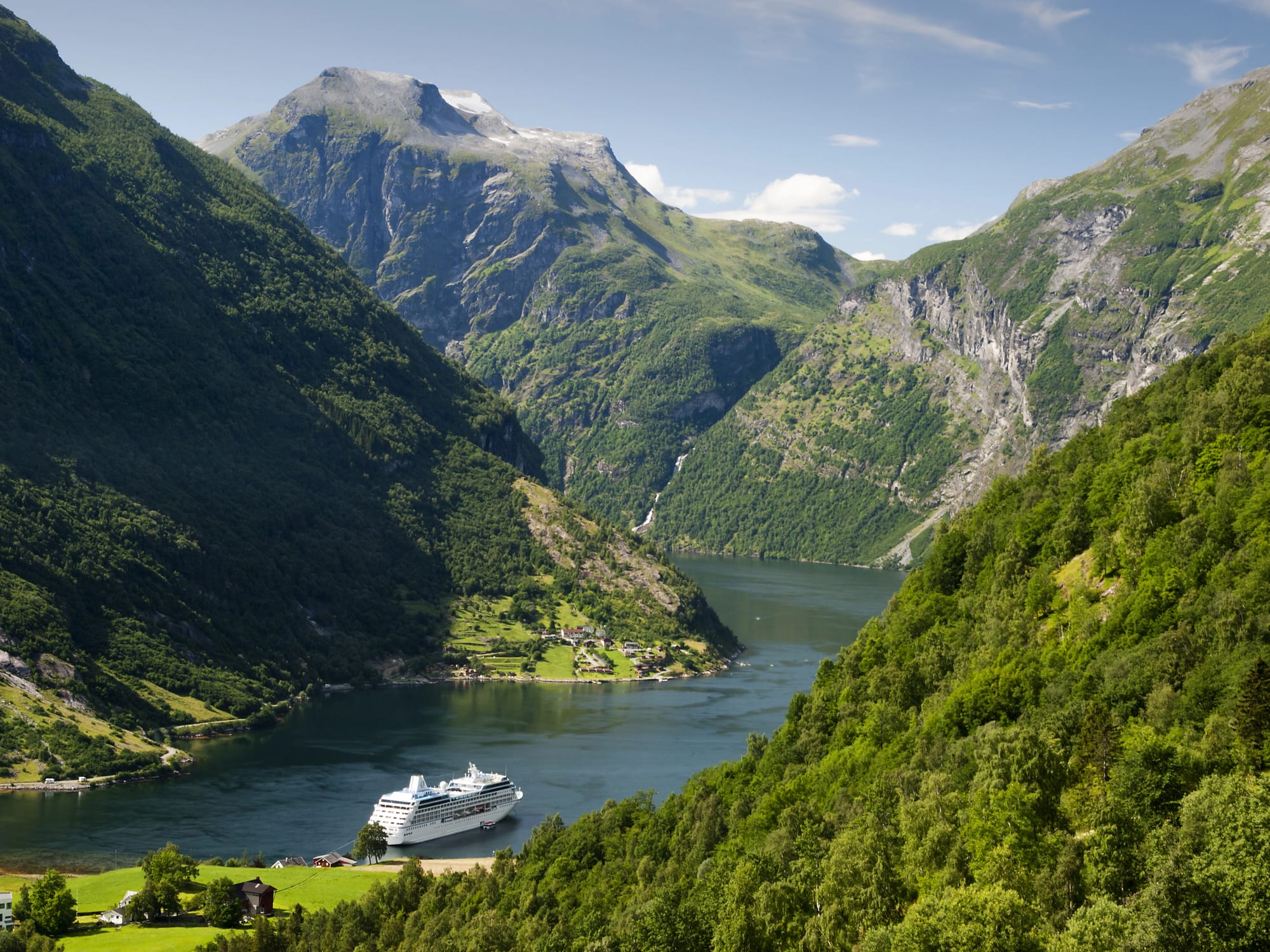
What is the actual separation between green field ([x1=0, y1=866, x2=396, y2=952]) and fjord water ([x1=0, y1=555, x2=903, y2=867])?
366 inches

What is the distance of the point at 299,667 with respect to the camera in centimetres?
19488

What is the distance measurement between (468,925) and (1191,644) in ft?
137

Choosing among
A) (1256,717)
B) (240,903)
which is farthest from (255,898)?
(1256,717)

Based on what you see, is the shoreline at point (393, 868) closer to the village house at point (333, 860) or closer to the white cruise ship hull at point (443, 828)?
the village house at point (333, 860)

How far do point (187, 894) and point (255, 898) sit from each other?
252 inches

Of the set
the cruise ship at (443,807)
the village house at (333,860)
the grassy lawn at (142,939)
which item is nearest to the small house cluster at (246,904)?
the grassy lawn at (142,939)

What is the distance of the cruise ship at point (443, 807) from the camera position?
403 feet

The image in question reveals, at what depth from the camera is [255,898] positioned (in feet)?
296

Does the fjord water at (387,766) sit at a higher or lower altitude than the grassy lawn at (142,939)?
lower

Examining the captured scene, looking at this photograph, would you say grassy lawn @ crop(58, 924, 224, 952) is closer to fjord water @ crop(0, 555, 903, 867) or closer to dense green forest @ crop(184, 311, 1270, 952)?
dense green forest @ crop(184, 311, 1270, 952)

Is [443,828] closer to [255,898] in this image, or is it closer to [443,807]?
[443,807]

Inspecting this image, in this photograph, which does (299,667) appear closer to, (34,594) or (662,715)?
(34,594)

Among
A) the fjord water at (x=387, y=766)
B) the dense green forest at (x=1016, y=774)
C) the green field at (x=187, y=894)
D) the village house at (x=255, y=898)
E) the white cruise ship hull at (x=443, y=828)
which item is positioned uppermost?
the dense green forest at (x=1016, y=774)

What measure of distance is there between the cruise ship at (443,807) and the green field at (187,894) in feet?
52.6
